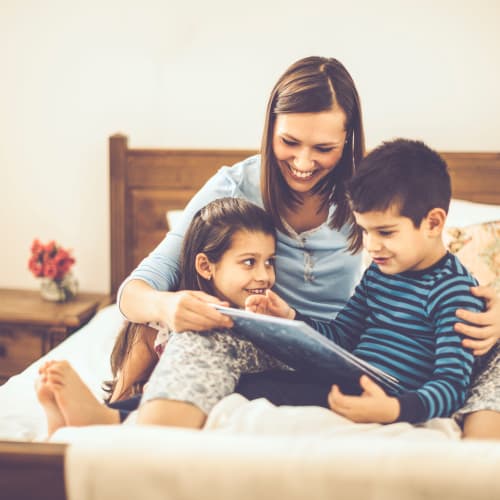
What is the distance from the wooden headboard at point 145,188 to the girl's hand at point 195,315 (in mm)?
1366

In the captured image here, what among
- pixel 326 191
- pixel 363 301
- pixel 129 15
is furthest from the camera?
pixel 129 15

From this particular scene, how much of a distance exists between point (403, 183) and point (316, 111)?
1.11 ft

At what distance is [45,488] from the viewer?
2.76 feet

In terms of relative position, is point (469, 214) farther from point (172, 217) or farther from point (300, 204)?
point (172, 217)

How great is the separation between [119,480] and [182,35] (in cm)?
209

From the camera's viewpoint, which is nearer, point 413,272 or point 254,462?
point 254,462

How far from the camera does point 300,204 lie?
1595 millimetres

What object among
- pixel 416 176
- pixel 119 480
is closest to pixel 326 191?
pixel 416 176

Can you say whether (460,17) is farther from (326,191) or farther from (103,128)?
(103,128)

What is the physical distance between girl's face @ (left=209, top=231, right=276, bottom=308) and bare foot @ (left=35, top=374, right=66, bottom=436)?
445 millimetres

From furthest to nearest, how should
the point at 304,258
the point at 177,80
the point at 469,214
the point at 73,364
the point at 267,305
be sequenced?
the point at 177,80 < the point at 469,214 < the point at 73,364 < the point at 304,258 < the point at 267,305

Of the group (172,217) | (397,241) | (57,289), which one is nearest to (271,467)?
(397,241)

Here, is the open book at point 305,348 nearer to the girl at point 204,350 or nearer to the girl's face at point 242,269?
the girl at point 204,350

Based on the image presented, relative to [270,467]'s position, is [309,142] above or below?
above
